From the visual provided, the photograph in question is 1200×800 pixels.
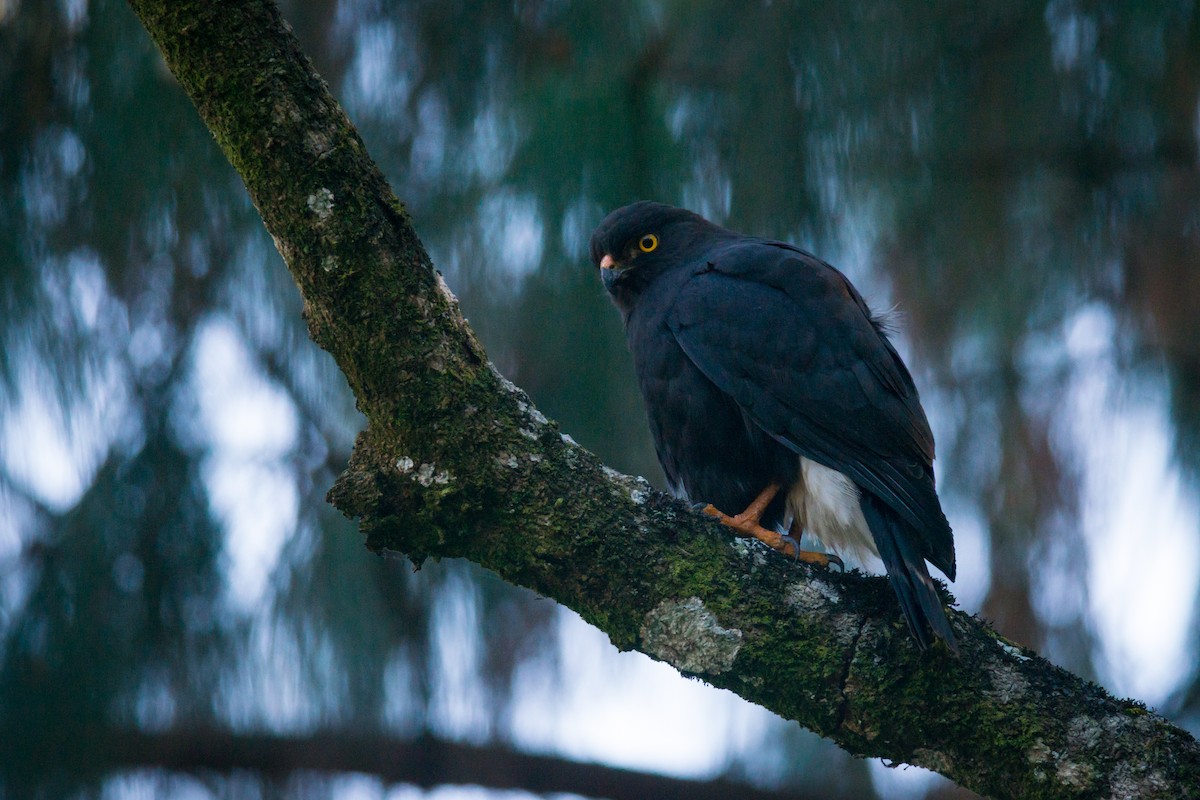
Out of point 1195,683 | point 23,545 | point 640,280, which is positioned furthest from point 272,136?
point 1195,683

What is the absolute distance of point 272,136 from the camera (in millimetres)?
2334

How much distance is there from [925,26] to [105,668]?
373 centimetres

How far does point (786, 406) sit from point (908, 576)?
0.73 m

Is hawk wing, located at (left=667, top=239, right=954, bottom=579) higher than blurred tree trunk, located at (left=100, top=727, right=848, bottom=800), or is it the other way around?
hawk wing, located at (left=667, top=239, right=954, bottom=579)

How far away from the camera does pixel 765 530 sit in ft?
10.1

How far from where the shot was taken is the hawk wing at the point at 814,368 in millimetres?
2914

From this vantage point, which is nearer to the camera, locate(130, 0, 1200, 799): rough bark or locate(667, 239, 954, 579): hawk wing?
locate(130, 0, 1200, 799): rough bark

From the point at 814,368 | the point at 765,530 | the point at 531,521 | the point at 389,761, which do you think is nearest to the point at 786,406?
the point at 814,368

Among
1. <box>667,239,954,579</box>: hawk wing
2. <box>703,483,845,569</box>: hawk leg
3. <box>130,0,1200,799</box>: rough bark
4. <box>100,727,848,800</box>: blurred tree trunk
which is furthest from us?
<box>100,727,848,800</box>: blurred tree trunk

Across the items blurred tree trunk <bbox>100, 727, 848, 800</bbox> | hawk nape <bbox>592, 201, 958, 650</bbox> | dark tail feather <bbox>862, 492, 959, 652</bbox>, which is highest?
hawk nape <bbox>592, 201, 958, 650</bbox>

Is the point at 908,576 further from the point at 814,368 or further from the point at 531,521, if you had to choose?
the point at 531,521

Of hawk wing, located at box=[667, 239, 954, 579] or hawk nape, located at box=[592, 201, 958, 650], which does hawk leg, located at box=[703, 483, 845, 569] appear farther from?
hawk wing, located at box=[667, 239, 954, 579]

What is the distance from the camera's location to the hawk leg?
2.78 meters

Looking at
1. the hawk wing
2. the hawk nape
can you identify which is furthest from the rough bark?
→ the hawk wing
